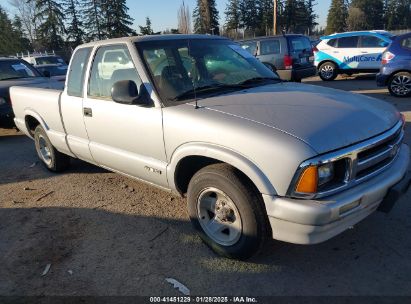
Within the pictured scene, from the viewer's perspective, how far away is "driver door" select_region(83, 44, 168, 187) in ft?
12.3

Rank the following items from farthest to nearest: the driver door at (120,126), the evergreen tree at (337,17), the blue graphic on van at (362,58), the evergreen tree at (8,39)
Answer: the evergreen tree at (337,17) < the evergreen tree at (8,39) < the blue graphic on van at (362,58) < the driver door at (120,126)

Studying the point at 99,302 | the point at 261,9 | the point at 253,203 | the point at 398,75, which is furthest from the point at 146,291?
the point at 261,9

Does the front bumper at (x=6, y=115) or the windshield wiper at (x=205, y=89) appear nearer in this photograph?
the windshield wiper at (x=205, y=89)

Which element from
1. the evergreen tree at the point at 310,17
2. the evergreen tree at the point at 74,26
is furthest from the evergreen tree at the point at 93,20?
the evergreen tree at the point at 310,17

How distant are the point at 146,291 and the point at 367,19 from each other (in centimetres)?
8204

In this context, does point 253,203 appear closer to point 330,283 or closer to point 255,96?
point 330,283

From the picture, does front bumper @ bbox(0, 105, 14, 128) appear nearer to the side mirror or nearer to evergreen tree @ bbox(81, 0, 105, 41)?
the side mirror

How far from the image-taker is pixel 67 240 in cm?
398

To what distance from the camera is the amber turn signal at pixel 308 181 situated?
2686mm

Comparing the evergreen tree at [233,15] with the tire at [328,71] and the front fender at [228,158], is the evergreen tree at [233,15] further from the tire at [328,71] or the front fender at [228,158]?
the front fender at [228,158]

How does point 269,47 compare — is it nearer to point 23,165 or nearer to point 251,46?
point 251,46

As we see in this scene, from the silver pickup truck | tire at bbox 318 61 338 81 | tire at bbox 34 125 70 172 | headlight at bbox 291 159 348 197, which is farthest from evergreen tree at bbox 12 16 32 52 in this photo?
headlight at bbox 291 159 348 197

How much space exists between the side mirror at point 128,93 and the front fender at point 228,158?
0.62 m

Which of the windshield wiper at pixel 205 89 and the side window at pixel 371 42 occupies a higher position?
the windshield wiper at pixel 205 89
